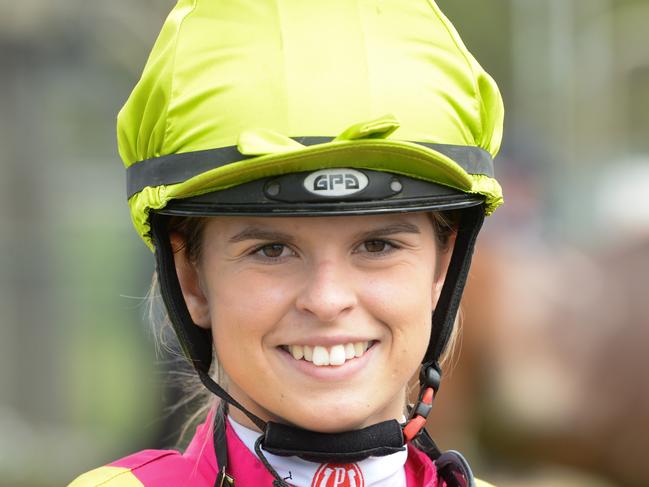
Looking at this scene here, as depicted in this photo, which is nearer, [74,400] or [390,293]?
[390,293]

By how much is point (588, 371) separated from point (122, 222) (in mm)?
2804

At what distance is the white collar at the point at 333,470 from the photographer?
2.57 m

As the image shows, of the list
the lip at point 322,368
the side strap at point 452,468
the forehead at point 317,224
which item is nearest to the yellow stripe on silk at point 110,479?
the lip at point 322,368

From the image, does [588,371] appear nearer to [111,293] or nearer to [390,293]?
[111,293]

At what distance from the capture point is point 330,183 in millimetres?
2363

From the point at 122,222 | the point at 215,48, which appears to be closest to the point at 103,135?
the point at 122,222

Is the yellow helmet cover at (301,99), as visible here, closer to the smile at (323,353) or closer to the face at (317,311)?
the face at (317,311)

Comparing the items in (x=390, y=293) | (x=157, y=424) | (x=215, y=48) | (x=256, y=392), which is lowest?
(x=157, y=424)

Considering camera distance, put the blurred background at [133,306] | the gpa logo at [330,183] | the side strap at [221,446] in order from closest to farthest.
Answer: the gpa logo at [330,183], the side strap at [221,446], the blurred background at [133,306]

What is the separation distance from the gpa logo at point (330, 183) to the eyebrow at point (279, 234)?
148mm

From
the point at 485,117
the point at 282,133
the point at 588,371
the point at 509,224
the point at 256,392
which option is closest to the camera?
the point at 282,133

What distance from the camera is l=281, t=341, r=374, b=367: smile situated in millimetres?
2475

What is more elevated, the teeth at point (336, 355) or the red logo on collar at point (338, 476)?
the teeth at point (336, 355)

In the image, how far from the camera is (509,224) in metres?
8.48
